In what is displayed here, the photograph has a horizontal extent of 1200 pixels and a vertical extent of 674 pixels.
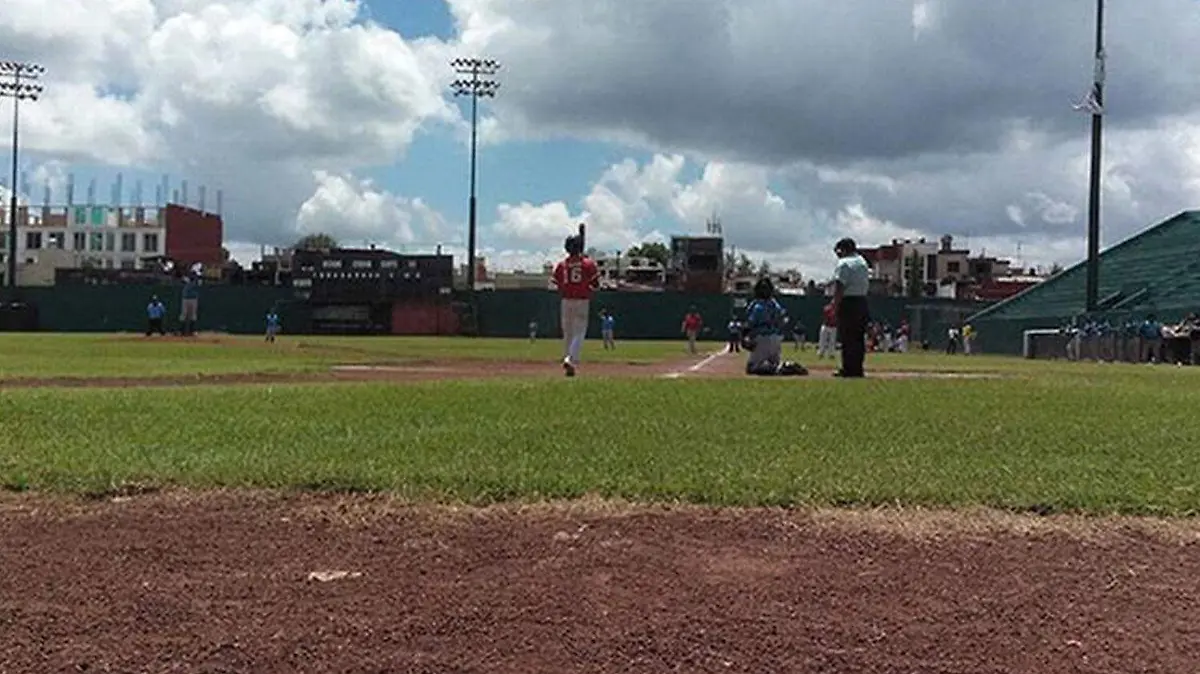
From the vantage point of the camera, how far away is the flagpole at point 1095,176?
4875 cm

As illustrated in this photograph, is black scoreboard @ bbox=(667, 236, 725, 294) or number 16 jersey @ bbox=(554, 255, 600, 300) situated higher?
black scoreboard @ bbox=(667, 236, 725, 294)

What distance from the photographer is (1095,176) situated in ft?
165

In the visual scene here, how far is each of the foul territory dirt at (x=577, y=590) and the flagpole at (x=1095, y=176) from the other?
4643 centimetres

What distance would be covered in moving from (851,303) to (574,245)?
10.8 feet

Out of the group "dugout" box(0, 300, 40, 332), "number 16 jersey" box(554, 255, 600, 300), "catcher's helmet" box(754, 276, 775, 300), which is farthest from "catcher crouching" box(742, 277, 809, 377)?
"dugout" box(0, 300, 40, 332)

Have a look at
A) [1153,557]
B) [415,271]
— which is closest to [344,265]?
[415,271]

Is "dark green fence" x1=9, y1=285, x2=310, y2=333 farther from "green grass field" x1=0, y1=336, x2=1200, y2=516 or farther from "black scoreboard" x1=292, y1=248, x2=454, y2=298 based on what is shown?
"green grass field" x1=0, y1=336, x2=1200, y2=516

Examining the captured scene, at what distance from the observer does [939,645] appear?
4.36 metres

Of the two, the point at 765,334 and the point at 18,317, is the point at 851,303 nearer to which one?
the point at 765,334

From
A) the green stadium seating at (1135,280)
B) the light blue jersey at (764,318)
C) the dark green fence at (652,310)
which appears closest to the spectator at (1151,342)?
the green stadium seating at (1135,280)

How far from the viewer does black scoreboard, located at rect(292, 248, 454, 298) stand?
7144 cm

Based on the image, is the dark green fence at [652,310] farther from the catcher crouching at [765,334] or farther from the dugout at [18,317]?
the catcher crouching at [765,334]

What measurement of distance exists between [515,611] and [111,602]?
1579 millimetres

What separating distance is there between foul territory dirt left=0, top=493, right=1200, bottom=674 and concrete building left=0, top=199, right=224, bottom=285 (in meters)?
119
